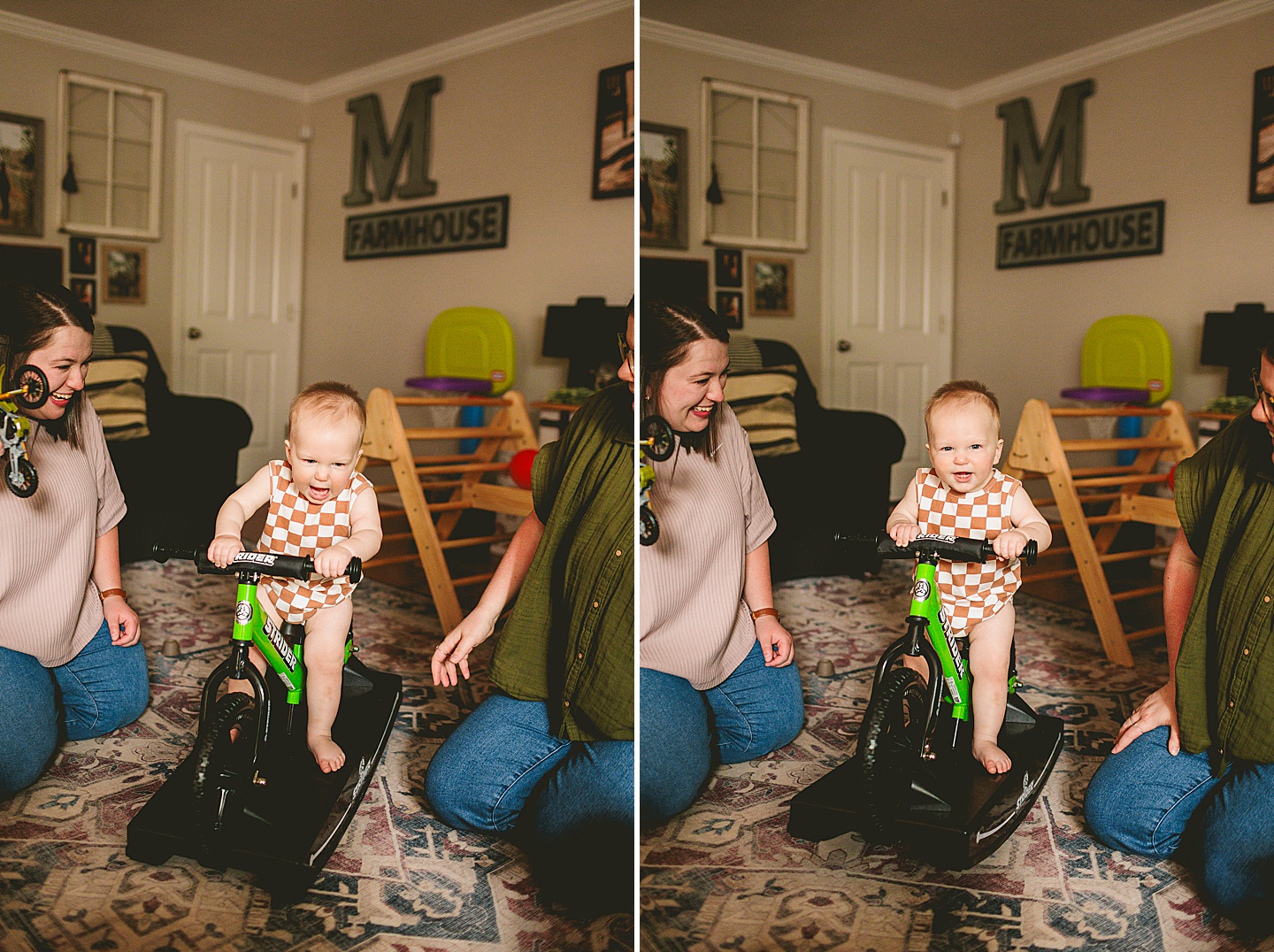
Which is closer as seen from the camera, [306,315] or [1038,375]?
[1038,375]

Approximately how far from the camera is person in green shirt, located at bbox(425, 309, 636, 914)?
1.17 metres

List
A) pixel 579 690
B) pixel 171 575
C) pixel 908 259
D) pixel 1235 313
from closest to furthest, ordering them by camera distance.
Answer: pixel 1235 313 → pixel 908 259 → pixel 171 575 → pixel 579 690

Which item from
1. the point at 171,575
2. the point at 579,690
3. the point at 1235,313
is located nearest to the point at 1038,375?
the point at 1235,313

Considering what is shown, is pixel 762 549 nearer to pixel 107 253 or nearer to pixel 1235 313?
pixel 1235 313

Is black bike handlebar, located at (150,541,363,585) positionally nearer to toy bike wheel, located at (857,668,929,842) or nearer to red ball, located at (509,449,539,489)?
red ball, located at (509,449,539,489)

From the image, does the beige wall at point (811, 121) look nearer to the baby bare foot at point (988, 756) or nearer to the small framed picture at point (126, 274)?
the baby bare foot at point (988, 756)

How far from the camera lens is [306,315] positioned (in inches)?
42.5

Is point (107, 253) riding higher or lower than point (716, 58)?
lower

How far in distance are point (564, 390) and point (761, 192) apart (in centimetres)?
32

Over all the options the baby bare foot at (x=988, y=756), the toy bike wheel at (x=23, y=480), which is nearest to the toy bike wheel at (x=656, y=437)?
the baby bare foot at (x=988, y=756)

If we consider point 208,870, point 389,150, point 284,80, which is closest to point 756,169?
point 389,150

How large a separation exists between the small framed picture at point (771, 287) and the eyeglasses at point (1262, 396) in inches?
17.7

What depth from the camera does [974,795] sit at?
1010 millimetres

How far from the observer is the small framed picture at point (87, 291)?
3.40 feet
